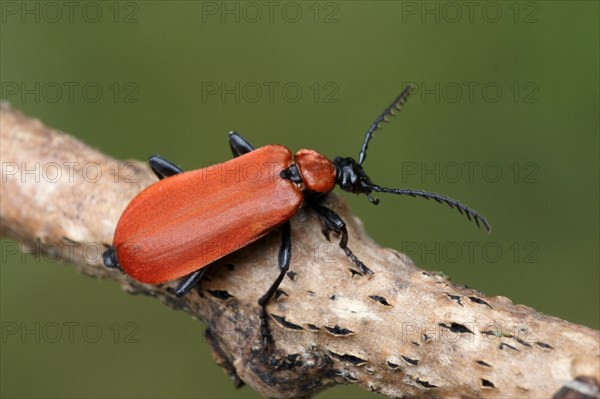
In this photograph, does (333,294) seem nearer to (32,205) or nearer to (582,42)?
(32,205)

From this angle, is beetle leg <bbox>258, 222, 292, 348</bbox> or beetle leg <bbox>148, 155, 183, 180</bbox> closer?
beetle leg <bbox>258, 222, 292, 348</bbox>

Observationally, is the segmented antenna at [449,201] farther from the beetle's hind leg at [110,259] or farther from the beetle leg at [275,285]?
the beetle's hind leg at [110,259]

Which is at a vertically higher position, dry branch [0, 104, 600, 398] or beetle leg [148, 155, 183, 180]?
beetle leg [148, 155, 183, 180]

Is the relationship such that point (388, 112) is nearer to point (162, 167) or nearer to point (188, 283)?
point (162, 167)

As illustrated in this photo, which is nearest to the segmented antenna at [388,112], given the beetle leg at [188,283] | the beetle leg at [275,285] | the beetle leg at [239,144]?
the beetle leg at [239,144]

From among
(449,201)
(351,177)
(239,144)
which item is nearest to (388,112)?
(351,177)

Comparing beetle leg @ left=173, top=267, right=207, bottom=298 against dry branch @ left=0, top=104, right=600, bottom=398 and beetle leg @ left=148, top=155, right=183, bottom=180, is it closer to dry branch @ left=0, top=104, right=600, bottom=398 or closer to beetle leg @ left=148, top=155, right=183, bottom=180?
dry branch @ left=0, top=104, right=600, bottom=398

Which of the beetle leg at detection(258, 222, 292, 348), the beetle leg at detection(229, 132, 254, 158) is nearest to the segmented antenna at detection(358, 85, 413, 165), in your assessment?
the beetle leg at detection(229, 132, 254, 158)
